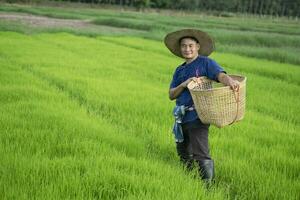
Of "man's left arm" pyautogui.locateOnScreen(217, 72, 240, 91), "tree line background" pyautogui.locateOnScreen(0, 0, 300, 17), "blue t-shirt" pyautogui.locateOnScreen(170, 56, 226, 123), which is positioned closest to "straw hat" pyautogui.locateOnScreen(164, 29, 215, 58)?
"blue t-shirt" pyautogui.locateOnScreen(170, 56, 226, 123)

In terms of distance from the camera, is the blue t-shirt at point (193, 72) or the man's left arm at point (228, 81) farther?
the blue t-shirt at point (193, 72)

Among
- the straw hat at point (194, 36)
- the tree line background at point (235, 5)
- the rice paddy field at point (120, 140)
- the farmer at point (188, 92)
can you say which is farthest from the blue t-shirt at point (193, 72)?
the tree line background at point (235, 5)

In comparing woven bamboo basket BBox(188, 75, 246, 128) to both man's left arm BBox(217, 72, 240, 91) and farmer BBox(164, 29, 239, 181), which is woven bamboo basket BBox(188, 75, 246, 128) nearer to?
man's left arm BBox(217, 72, 240, 91)

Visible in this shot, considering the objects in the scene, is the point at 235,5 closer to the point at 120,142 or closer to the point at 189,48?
the point at 120,142

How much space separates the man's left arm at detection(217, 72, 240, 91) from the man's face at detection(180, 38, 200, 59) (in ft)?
0.90

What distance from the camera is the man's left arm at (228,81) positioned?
10.9 feet

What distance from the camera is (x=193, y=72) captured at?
364 cm

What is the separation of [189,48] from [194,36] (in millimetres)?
98

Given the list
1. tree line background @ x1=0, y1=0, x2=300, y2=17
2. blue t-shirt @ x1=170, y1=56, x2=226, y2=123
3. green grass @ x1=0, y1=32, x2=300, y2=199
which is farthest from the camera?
tree line background @ x1=0, y1=0, x2=300, y2=17

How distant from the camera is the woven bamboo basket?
10.9 feet

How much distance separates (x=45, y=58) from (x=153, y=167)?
7.70 meters

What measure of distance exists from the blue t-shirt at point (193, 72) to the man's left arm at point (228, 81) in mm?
63

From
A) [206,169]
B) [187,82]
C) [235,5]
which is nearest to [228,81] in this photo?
[187,82]

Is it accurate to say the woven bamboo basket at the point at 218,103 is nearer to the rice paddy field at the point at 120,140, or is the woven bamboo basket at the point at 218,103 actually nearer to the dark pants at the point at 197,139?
the dark pants at the point at 197,139
